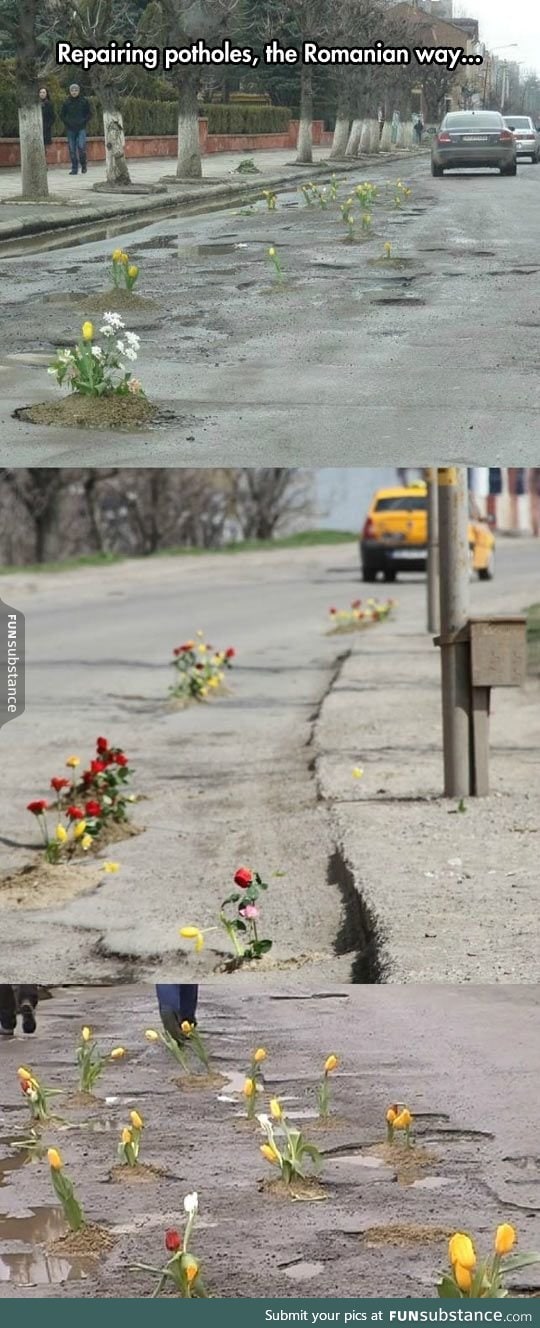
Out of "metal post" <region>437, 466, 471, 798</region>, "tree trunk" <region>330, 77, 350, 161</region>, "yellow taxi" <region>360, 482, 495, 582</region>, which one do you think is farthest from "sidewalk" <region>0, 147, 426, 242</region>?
"metal post" <region>437, 466, 471, 798</region>

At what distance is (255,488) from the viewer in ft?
57.8

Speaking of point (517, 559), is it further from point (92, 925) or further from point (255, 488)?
point (92, 925)

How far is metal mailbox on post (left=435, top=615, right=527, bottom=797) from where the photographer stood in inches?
320

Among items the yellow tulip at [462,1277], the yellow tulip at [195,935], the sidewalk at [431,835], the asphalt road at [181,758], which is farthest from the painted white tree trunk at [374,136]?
the yellow tulip at [462,1277]

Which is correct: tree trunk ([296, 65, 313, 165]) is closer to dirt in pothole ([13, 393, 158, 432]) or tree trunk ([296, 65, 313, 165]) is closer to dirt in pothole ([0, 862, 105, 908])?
dirt in pothole ([13, 393, 158, 432])

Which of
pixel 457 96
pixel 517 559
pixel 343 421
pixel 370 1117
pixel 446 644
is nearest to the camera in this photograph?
pixel 370 1117

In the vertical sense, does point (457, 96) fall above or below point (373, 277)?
above

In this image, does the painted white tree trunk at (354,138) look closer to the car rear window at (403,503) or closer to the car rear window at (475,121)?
the car rear window at (475,121)

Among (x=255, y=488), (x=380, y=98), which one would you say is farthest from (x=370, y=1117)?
(x=255, y=488)

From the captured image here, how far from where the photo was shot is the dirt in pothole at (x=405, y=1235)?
4852mm

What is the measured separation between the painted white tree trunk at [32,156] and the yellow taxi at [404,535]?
697cm

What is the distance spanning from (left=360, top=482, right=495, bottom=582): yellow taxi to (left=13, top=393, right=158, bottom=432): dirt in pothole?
49.5 inches

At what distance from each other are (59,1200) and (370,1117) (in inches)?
37.2

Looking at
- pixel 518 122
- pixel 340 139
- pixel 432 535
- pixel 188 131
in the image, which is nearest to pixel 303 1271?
pixel 432 535
